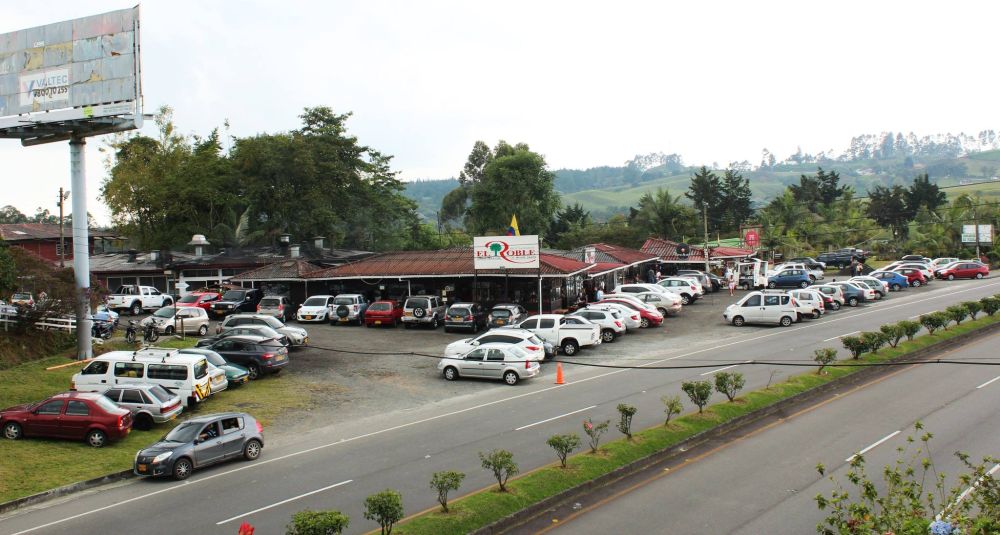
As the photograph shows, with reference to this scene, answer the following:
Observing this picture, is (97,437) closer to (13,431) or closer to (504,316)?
(13,431)

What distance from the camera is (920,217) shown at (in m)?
75.2

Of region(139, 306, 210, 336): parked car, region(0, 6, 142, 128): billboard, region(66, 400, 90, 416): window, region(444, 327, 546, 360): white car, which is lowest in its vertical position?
region(66, 400, 90, 416): window

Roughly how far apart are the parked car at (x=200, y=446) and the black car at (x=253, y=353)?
27.5ft

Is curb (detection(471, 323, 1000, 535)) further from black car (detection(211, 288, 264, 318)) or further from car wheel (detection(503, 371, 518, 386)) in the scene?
black car (detection(211, 288, 264, 318))

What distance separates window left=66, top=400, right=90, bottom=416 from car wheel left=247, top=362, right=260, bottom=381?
24.9ft

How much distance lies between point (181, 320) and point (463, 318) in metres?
13.0

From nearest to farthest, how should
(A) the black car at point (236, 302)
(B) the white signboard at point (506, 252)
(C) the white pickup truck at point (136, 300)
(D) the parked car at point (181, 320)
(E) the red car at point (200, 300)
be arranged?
(D) the parked car at point (181, 320) < (B) the white signboard at point (506, 252) < (A) the black car at point (236, 302) < (E) the red car at point (200, 300) < (C) the white pickup truck at point (136, 300)

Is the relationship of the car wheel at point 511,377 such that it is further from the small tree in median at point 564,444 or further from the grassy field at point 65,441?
the small tree in median at point 564,444

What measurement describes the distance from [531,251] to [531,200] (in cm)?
3931

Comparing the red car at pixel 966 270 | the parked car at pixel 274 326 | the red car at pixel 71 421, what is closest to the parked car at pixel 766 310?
the parked car at pixel 274 326

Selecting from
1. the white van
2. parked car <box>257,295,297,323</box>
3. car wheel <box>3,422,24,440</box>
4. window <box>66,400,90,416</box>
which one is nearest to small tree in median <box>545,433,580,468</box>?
window <box>66,400,90,416</box>

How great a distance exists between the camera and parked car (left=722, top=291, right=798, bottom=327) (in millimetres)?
33844

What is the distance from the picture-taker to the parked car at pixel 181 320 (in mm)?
32838

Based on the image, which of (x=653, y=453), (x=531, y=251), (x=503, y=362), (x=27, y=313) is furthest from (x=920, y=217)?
(x=27, y=313)
